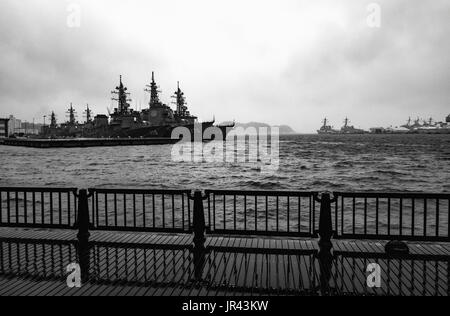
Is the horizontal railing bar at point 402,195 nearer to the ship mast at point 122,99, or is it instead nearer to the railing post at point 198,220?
the railing post at point 198,220

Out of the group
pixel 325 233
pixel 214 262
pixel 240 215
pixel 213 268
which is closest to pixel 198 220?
pixel 214 262

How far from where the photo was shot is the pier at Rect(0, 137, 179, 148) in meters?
103

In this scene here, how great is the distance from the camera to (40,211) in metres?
19.5

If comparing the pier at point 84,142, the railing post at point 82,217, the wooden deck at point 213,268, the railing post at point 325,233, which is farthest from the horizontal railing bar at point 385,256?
the pier at point 84,142

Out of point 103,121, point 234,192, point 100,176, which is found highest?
point 103,121

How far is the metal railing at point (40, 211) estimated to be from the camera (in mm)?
9075

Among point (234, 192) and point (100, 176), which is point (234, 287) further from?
point (100, 176)

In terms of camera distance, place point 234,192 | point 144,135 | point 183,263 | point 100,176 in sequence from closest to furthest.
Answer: point 183,263 → point 234,192 → point 100,176 → point 144,135

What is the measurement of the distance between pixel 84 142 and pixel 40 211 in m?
94.5

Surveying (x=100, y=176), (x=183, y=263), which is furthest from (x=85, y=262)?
(x=100, y=176)

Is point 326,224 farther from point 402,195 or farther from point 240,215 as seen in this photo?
point 240,215

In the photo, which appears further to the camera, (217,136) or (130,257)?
(217,136)
